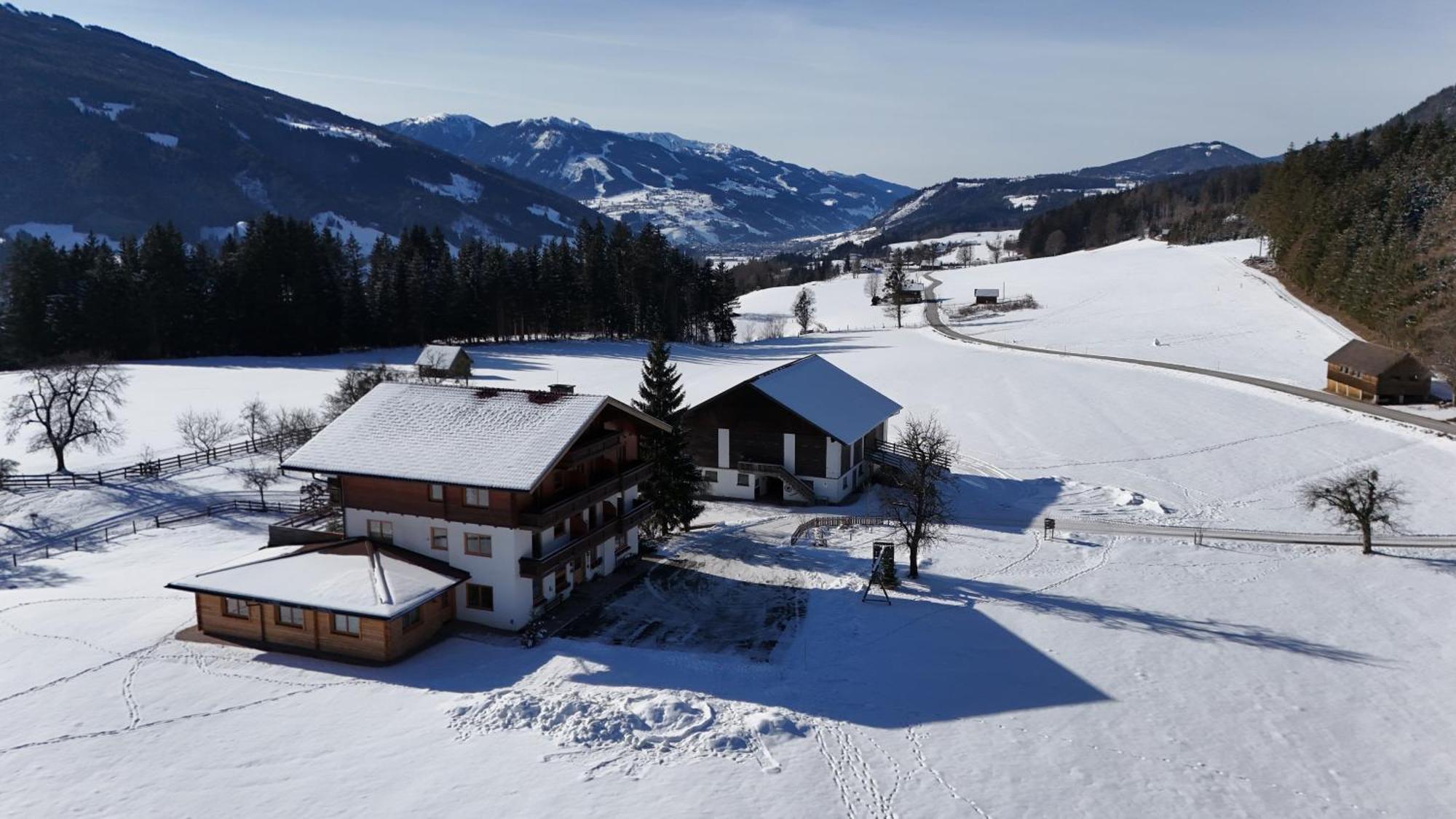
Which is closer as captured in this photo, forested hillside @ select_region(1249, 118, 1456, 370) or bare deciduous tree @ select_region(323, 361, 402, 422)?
bare deciduous tree @ select_region(323, 361, 402, 422)

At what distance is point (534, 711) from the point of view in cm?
2381

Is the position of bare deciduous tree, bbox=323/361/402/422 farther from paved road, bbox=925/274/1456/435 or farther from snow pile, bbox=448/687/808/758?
paved road, bbox=925/274/1456/435

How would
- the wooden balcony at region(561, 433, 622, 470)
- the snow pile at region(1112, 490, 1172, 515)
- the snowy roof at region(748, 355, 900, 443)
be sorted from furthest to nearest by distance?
the snowy roof at region(748, 355, 900, 443) < the snow pile at region(1112, 490, 1172, 515) < the wooden balcony at region(561, 433, 622, 470)

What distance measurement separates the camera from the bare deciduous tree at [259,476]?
4616cm

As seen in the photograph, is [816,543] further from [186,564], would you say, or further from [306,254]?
[306,254]

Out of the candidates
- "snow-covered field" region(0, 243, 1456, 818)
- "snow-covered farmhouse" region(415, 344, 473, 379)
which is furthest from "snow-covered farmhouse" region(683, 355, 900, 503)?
"snow-covered farmhouse" region(415, 344, 473, 379)

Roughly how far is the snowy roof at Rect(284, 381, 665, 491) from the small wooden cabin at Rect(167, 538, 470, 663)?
10.7 ft

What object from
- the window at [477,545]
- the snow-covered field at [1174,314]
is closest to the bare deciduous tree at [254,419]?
the window at [477,545]

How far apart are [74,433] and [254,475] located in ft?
44.6

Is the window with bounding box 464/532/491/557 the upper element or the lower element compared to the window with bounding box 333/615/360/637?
upper

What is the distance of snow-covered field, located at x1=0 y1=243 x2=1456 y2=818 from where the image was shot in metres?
21.1

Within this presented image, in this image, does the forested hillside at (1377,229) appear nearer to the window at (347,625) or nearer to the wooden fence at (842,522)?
the wooden fence at (842,522)

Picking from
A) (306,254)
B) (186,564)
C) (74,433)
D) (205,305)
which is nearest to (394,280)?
(306,254)

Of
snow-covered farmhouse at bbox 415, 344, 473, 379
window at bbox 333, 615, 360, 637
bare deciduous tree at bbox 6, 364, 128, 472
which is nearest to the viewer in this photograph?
window at bbox 333, 615, 360, 637
